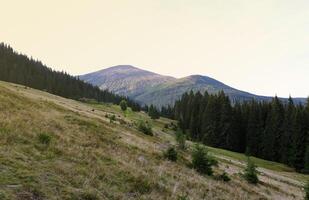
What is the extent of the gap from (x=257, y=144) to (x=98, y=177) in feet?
290

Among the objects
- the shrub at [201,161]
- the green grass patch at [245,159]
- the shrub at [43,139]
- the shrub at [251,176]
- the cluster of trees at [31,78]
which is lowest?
the green grass patch at [245,159]

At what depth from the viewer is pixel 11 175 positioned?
11008 millimetres

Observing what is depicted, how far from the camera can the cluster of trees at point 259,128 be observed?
84.0 m

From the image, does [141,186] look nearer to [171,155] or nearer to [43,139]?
[43,139]

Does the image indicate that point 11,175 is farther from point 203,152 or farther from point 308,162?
point 308,162

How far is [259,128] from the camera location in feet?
318

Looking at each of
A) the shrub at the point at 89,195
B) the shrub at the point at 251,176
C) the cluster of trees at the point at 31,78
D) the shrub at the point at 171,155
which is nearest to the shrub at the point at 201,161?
the shrub at the point at 171,155

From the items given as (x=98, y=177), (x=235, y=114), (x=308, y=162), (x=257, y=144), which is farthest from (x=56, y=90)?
(x=98, y=177)

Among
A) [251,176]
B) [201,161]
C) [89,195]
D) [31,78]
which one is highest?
[31,78]

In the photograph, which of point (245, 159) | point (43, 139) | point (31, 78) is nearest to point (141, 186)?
point (43, 139)

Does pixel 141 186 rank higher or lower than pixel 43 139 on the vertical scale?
lower

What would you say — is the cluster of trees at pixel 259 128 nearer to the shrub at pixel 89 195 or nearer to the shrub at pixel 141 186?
the shrub at pixel 141 186

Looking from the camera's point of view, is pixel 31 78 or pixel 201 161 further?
pixel 31 78

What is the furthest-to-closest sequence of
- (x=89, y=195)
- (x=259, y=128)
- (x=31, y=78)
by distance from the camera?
(x=31, y=78), (x=259, y=128), (x=89, y=195)
